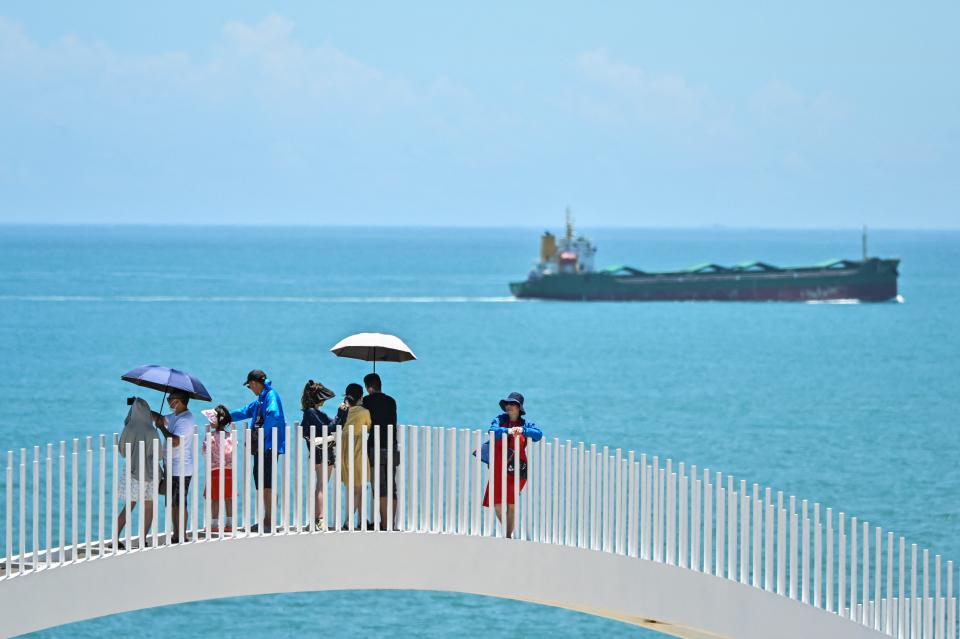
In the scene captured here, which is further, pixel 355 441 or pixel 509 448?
pixel 509 448

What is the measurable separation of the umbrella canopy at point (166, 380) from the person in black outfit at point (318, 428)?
0.84 meters

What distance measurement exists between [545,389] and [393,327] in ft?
122

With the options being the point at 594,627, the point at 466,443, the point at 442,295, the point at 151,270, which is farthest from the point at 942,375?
the point at 151,270

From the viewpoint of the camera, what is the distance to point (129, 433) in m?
15.4

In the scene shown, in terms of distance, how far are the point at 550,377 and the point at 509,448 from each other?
227ft

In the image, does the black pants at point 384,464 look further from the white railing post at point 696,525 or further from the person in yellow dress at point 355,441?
the white railing post at point 696,525

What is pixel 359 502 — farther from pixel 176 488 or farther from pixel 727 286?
pixel 727 286

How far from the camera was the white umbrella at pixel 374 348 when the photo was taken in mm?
17062

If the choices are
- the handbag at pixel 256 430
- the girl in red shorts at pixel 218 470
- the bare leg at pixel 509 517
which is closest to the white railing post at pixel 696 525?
the bare leg at pixel 509 517

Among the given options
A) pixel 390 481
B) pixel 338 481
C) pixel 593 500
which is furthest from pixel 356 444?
pixel 593 500

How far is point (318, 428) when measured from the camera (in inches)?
628

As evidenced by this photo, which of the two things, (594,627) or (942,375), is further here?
(942,375)

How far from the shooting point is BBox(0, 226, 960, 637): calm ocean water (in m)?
37.8

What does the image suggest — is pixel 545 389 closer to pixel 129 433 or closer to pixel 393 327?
pixel 393 327
